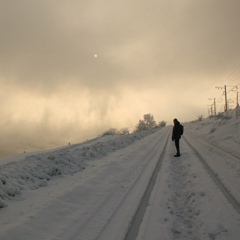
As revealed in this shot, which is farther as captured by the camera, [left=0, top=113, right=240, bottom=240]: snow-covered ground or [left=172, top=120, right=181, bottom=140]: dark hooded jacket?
[left=172, top=120, right=181, bottom=140]: dark hooded jacket

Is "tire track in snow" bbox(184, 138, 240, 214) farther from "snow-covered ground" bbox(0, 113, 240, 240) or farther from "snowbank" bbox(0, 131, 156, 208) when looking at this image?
"snowbank" bbox(0, 131, 156, 208)

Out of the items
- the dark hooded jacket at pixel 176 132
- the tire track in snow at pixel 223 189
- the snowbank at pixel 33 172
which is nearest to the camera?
the tire track in snow at pixel 223 189

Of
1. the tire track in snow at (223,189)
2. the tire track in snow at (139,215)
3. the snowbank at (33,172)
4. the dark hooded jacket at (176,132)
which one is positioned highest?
the dark hooded jacket at (176,132)

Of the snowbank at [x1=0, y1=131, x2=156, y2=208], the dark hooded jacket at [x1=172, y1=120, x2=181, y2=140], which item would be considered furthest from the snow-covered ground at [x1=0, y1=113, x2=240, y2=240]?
the dark hooded jacket at [x1=172, y1=120, x2=181, y2=140]

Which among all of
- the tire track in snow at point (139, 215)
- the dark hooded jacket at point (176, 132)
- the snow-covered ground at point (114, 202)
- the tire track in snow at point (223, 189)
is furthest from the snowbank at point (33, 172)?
the dark hooded jacket at point (176, 132)

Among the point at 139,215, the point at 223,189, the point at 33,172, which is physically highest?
the point at 33,172

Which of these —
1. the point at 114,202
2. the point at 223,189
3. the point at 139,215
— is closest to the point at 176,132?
the point at 223,189

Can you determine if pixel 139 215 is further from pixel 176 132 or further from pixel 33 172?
pixel 176 132

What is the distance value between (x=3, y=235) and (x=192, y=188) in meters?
5.71

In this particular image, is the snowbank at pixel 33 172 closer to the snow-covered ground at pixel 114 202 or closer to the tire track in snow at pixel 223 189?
the snow-covered ground at pixel 114 202

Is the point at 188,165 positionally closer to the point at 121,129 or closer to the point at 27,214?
the point at 27,214

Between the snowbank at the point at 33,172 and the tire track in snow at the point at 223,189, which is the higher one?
the snowbank at the point at 33,172

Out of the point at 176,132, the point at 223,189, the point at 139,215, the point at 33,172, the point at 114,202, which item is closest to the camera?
the point at 139,215

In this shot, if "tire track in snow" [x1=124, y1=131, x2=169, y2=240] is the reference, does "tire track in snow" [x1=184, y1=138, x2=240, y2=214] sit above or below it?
above
